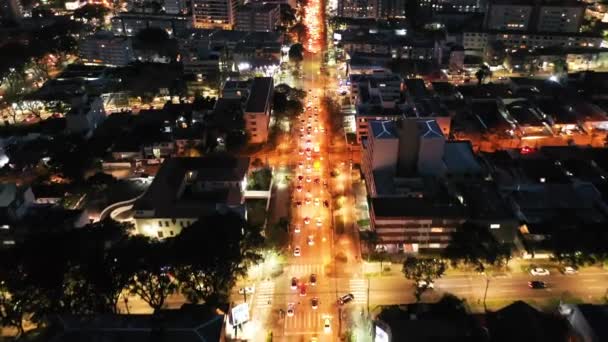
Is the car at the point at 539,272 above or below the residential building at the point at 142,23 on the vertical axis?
below

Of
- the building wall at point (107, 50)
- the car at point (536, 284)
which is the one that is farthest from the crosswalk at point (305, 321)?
the building wall at point (107, 50)

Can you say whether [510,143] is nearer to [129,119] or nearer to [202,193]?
[202,193]

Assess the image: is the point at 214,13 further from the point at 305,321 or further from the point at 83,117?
the point at 305,321

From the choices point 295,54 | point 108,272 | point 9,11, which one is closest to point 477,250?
point 108,272

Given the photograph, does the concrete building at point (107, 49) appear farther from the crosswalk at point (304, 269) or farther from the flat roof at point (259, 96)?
the crosswalk at point (304, 269)

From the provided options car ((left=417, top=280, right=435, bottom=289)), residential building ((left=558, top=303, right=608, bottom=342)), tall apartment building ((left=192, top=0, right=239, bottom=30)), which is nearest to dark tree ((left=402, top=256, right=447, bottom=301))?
car ((left=417, top=280, right=435, bottom=289))

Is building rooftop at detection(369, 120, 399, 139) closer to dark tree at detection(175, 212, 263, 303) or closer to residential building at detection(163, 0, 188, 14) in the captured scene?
dark tree at detection(175, 212, 263, 303)
